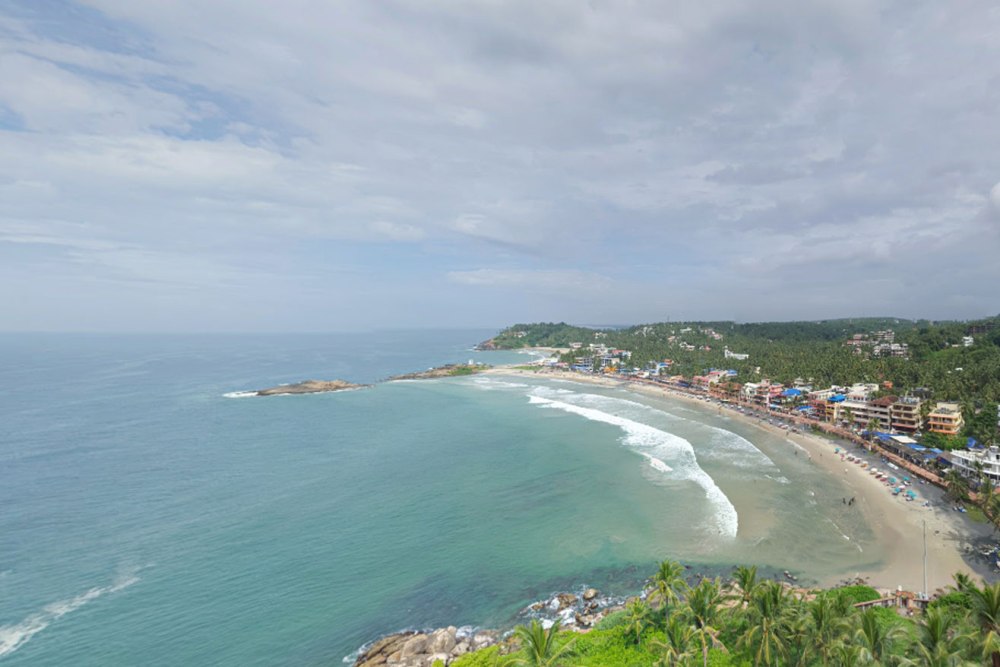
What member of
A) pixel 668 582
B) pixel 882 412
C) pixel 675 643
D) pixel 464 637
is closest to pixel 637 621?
pixel 668 582

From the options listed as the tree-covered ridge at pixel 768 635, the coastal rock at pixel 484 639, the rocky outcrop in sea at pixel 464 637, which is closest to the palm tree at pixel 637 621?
the tree-covered ridge at pixel 768 635

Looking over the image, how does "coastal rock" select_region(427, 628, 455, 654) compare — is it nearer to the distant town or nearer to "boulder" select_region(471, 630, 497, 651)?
"boulder" select_region(471, 630, 497, 651)

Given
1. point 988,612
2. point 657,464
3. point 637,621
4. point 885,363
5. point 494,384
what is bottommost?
point 657,464

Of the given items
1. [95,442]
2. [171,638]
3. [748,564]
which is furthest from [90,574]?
[748,564]

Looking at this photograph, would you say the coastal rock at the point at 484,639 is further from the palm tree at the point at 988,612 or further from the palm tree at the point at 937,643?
the palm tree at the point at 988,612

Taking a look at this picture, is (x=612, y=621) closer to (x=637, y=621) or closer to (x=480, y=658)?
(x=637, y=621)

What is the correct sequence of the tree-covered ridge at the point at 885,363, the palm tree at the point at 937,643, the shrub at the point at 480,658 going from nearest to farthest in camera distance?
the palm tree at the point at 937,643, the shrub at the point at 480,658, the tree-covered ridge at the point at 885,363
